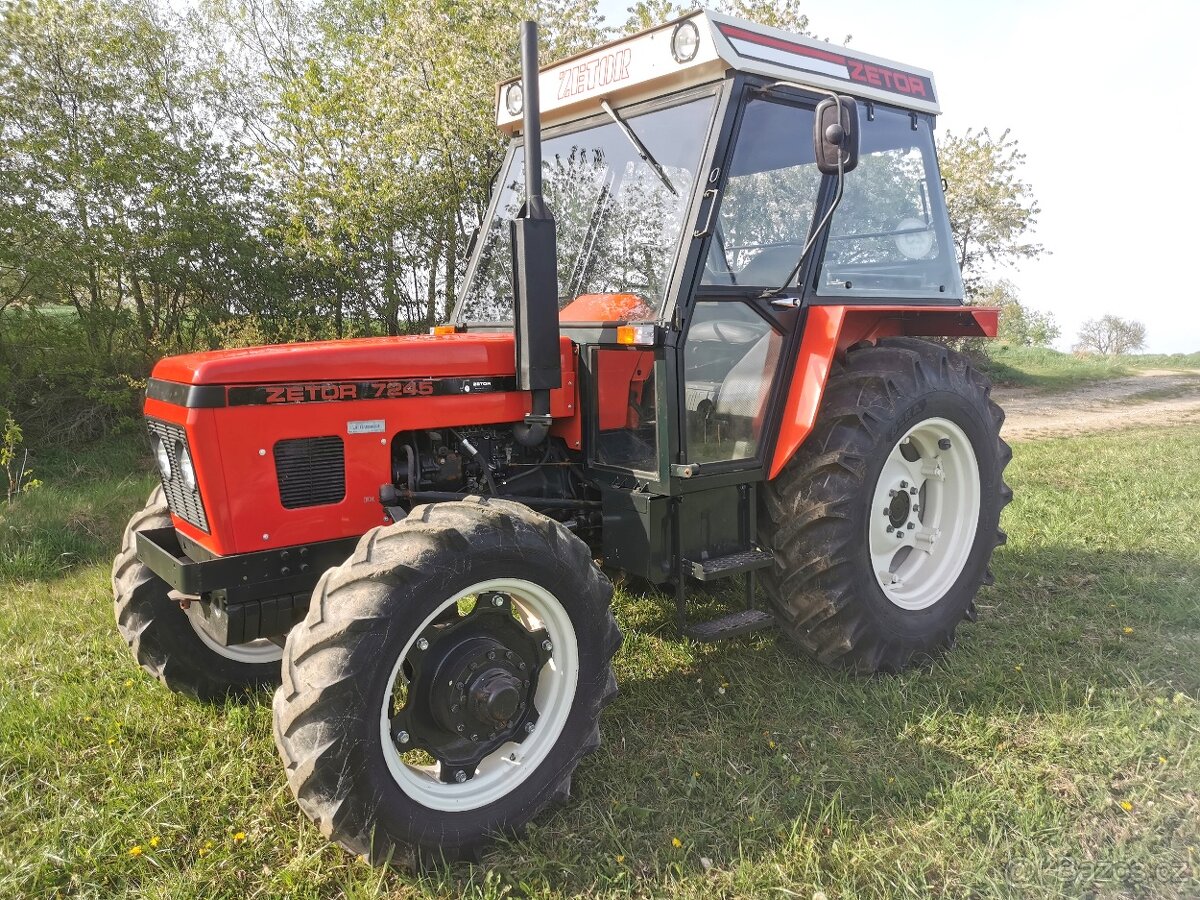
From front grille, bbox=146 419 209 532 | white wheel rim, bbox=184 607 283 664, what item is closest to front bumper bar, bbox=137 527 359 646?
front grille, bbox=146 419 209 532

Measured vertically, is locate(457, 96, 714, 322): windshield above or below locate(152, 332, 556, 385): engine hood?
above

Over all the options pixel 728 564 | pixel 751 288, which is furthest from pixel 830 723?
pixel 751 288

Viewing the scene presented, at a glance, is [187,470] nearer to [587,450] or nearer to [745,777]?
[587,450]

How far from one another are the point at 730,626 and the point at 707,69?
2083 mm

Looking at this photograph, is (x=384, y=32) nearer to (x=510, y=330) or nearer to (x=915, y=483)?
(x=510, y=330)

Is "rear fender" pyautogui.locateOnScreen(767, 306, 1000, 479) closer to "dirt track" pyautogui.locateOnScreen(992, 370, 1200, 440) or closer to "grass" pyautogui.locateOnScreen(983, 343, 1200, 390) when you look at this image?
"dirt track" pyautogui.locateOnScreen(992, 370, 1200, 440)

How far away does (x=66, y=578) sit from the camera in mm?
4895

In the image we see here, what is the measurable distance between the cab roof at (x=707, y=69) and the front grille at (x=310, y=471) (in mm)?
1754

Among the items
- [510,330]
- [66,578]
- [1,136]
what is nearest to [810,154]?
[510,330]

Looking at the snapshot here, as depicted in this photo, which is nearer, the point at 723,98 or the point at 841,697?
the point at 723,98

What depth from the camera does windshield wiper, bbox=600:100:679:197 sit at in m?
3.16

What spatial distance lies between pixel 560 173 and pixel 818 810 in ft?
8.83

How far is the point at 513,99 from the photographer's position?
3.67 meters

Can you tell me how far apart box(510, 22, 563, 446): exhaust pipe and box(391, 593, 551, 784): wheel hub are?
83 centimetres
